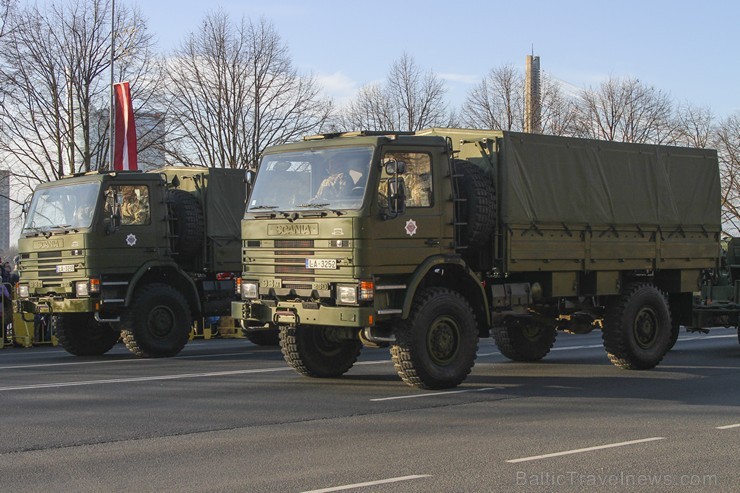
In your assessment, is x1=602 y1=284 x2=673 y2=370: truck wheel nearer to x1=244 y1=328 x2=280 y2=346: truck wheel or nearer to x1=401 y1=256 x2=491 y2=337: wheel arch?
x1=401 y1=256 x2=491 y2=337: wheel arch

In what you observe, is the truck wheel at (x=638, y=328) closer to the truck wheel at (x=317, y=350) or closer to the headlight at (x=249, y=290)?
the truck wheel at (x=317, y=350)

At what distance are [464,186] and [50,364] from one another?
7.79m

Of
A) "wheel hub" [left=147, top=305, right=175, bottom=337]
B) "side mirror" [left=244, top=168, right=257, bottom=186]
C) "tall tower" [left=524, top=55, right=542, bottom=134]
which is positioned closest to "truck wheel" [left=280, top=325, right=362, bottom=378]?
"side mirror" [left=244, top=168, right=257, bottom=186]

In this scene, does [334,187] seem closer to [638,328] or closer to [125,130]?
[638,328]

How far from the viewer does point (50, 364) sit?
17.0 metres

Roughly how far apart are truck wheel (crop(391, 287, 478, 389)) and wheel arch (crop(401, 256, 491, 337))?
193mm

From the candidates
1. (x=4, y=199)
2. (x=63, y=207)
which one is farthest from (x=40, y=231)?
(x=4, y=199)

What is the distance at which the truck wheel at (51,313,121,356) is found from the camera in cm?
1855

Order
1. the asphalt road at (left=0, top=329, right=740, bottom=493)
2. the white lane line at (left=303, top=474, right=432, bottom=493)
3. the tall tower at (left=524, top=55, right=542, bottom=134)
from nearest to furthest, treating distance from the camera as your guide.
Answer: the white lane line at (left=303, top=474, right=432, bottom=493) < the asphalt road at (left=0, top=329, right=740, bottom=493) < the tall tower at (left=524, top=55, right=542, bottom=134)

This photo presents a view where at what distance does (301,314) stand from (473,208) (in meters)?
2.56

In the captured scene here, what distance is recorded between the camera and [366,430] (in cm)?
→ 993

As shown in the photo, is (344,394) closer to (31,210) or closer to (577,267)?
(577,267)

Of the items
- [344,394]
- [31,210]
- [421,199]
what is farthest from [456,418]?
[31,210]

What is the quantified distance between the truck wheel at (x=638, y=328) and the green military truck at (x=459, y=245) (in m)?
0.02
